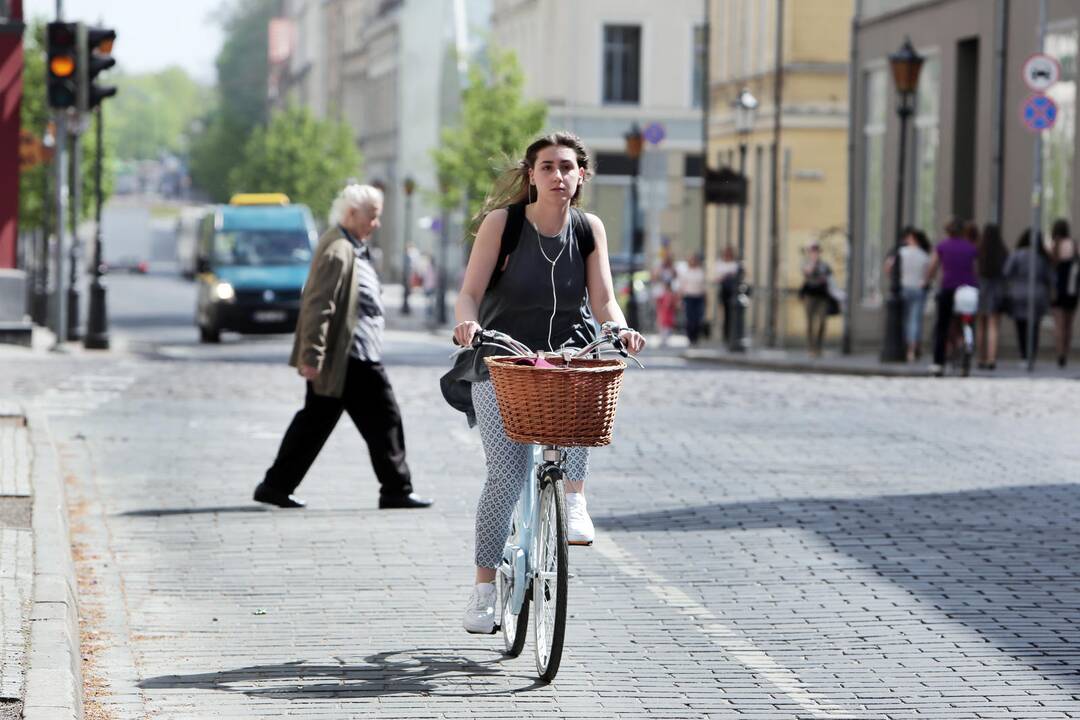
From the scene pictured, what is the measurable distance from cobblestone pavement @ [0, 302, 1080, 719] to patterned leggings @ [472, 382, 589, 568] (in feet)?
1.38

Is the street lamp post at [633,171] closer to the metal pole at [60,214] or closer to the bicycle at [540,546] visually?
the metal pole at [60,214]

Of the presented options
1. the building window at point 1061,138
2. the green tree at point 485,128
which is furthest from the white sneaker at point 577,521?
the green tree at point 485,128

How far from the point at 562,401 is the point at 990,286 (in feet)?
68.0

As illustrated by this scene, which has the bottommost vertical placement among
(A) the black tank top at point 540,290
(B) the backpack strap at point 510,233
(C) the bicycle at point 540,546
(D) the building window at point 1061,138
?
(C) the bicycle at point 540,546

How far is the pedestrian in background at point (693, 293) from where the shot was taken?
3875cm

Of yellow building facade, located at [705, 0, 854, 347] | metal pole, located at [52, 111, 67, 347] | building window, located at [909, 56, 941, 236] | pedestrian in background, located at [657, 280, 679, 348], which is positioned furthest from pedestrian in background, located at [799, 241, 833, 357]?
metal pole, located at [52, 111, 67, 347]

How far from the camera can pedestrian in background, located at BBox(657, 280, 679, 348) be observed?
4313 cm

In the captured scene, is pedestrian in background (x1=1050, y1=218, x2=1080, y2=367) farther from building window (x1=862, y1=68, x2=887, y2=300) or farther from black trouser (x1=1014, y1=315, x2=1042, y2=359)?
building window (x1=862, y1=68, x2=887, y2=300)

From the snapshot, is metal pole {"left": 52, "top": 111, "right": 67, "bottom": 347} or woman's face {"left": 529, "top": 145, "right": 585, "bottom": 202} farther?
metal pole {"left": 52, "top": 111, "right": 67, "bottom": 347}

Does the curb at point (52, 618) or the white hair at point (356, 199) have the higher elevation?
the white hair at point (356, 199)

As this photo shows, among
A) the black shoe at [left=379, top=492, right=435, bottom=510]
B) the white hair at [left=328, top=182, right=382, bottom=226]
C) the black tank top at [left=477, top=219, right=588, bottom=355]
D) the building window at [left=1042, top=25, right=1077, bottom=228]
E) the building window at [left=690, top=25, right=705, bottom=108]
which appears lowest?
the black shoe at [left=379, top=492, right=435, bottom=510]

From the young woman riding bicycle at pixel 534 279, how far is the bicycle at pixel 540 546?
96 millimetres

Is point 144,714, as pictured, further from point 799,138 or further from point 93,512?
point 799,138

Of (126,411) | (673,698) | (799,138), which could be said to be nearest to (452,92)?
(799,138)
